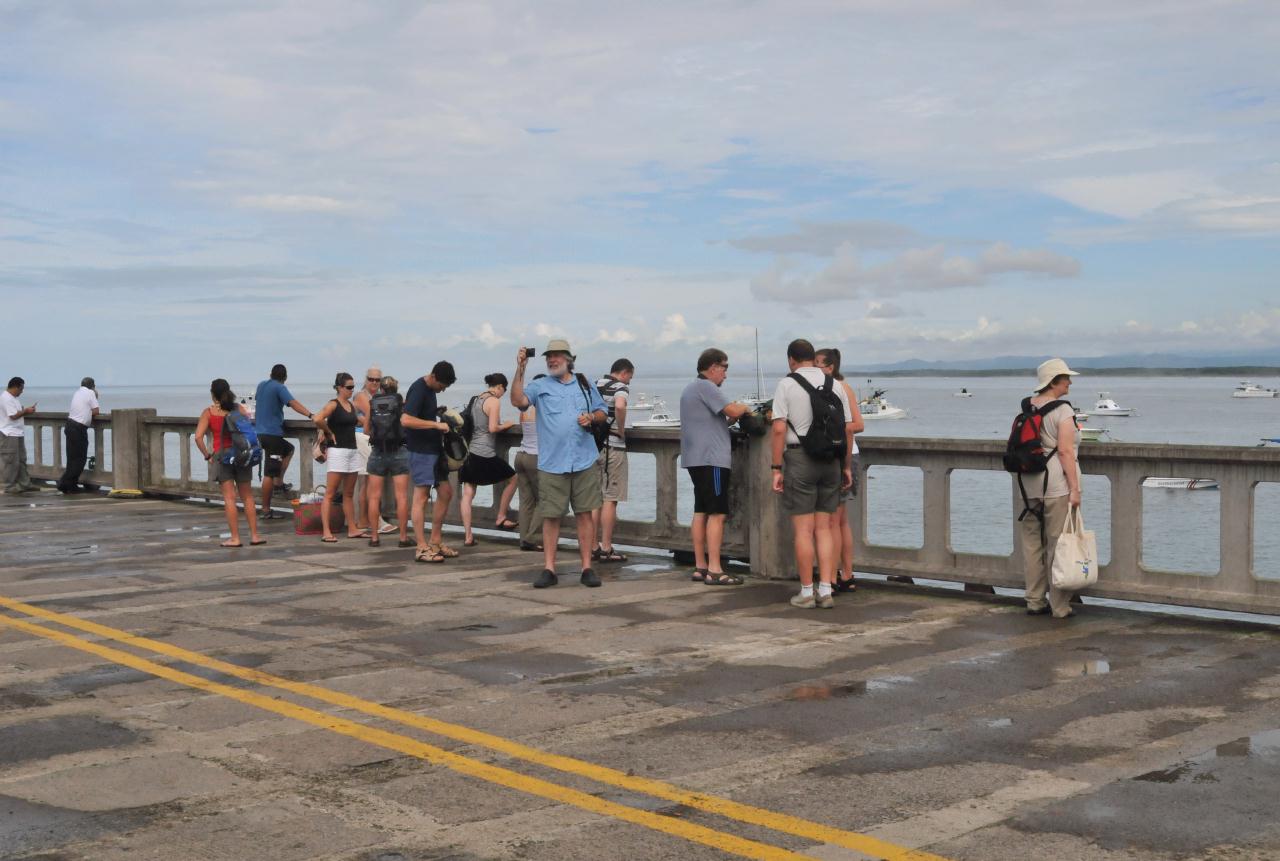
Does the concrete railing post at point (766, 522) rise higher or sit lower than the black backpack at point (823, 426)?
lower

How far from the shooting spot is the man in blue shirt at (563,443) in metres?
11.4

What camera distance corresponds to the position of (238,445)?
13.8 m

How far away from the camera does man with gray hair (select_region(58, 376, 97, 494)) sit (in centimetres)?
2169

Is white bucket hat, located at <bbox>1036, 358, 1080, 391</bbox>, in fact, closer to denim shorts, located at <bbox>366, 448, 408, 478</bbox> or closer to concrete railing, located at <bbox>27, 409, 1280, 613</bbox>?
concrete railing, located at <bbox>27, 409, 1280, 613</bbox>

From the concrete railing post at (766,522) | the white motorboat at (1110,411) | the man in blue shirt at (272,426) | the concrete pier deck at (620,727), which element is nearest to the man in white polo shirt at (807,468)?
the concrete pier deck at (620,727)

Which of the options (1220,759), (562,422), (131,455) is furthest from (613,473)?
(131,455)

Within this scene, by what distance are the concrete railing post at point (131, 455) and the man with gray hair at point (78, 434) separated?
2.78 ft

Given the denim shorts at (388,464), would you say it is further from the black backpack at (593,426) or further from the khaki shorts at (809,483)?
the khaki shorts at (809,483)

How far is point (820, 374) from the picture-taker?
1055 cm

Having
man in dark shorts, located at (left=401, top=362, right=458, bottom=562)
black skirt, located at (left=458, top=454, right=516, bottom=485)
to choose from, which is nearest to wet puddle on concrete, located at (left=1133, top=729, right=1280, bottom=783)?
man in dark shorts, located at (left=401, top=362, right=458, bottom=562)

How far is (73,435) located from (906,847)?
19.4m

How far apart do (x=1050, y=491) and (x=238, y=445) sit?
7906 millimetres

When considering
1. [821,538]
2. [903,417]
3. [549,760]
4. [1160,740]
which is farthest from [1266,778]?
[903,417]

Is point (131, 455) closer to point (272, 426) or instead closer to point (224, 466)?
point (272, 426)
